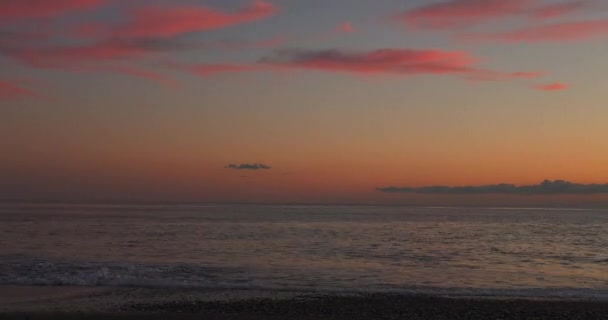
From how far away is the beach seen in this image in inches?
617

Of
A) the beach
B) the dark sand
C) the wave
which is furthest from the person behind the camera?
the wave

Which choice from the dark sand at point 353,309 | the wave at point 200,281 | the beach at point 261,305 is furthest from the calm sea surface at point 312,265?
the dark sand at point 353,309

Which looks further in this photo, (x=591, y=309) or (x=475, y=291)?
(x=475, y=291)

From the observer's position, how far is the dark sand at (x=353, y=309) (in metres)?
15.5

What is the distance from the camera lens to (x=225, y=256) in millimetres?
31516

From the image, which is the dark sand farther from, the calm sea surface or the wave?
the calm sea surface

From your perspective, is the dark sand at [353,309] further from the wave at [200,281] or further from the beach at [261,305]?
the wave at [200,281]

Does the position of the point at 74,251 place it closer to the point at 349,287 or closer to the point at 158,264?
the point at 158,264

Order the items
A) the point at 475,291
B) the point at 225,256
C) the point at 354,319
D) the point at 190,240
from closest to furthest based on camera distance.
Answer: the point at 354,319
the point at 475,291
the point at 225,256
the point at 190,240

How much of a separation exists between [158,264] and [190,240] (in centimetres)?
1529

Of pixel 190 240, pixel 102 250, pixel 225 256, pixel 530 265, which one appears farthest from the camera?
pixel 190 240

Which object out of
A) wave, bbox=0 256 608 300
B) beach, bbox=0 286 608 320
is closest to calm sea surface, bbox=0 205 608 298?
wave, bbox=0 256 608 300

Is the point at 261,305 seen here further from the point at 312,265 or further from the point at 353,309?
the point at 312,265

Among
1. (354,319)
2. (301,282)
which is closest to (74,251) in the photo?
(301,282)
